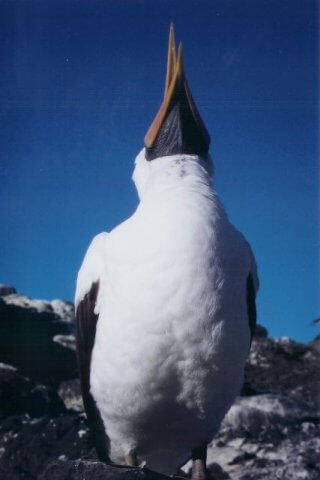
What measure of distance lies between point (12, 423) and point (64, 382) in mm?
1690

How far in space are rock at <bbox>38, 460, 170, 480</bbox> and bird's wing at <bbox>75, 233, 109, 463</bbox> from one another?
1202 millimetres

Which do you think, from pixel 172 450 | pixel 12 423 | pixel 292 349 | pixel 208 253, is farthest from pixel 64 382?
pixel 208 253

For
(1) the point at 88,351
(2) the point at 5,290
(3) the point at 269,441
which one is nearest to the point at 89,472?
(1) the point at 88,351

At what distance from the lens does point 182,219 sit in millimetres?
4043

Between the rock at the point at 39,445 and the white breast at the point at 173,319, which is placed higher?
→ the white breast at the point at 173,319

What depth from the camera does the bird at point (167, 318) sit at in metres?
3.90

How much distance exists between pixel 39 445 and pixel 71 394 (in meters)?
1.89

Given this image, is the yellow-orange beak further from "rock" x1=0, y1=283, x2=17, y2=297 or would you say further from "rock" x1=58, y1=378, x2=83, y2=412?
"rock" x1=0, y1=283, x2=17, y2=297

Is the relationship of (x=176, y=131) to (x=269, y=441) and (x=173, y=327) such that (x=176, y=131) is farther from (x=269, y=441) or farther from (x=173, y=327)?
(x=269, y=441)

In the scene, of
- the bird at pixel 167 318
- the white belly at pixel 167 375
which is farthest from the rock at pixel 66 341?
the white belly at pixel 167 375

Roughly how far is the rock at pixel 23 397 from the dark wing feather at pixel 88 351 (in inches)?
82.6

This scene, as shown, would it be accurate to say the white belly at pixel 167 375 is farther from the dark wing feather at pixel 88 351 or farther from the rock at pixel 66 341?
the rock at pixel 66 341

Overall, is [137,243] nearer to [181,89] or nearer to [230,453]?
[181,89]

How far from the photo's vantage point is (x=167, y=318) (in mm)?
3881
